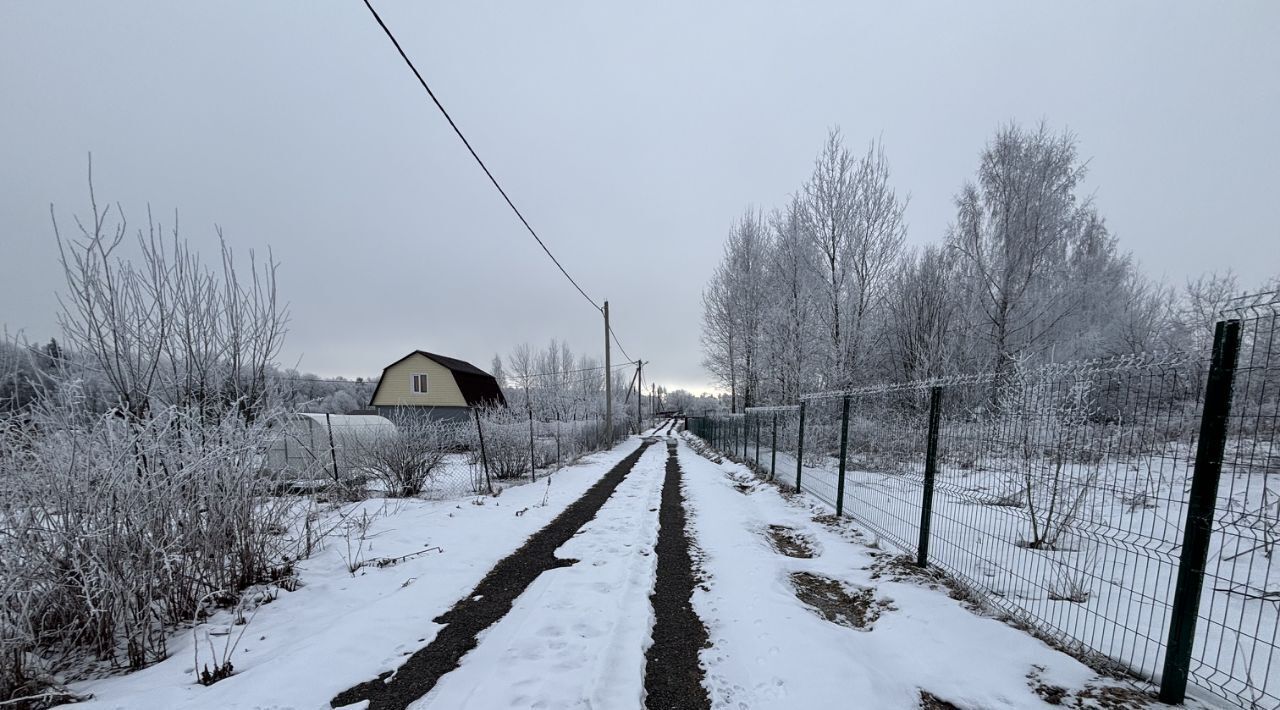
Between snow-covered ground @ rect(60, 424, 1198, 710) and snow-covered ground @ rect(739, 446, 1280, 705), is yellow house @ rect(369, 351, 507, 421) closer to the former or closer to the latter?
snow-covered ground @ rect(60, 424, 1198, 710)

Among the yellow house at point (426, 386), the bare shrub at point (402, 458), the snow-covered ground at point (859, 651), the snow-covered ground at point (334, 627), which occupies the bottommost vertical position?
the yellow house at point (426, 386)

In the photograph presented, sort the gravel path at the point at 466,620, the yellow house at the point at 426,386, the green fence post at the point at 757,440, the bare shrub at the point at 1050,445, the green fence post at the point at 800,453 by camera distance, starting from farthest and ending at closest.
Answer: the yellow house at the point at 426,386
the green fence post at the point at 757,440
the green fence post at the point at 800,453
the bare shrub at the point at 1050,445
the gravel path at the point at 466,620

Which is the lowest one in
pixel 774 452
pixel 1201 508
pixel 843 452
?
pixel 774 452

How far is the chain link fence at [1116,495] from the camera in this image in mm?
2186

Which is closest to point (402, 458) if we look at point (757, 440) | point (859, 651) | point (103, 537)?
point (103, 537)

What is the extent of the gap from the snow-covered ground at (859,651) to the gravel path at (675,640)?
101 mm

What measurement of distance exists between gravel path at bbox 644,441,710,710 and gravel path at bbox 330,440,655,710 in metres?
A: 1.14

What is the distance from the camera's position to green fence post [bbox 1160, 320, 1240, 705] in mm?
2164

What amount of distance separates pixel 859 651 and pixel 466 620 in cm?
280

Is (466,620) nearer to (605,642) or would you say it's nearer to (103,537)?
(605,642)

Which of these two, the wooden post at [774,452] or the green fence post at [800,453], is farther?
the wooden post at [774,452]

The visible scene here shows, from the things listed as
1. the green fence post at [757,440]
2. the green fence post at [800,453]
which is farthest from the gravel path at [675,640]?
the green fence post at [757,440]

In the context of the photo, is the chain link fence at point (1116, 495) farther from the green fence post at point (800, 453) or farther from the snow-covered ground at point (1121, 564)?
the green fence post at point (800, 453)

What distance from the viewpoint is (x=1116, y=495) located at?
9.42 ft
